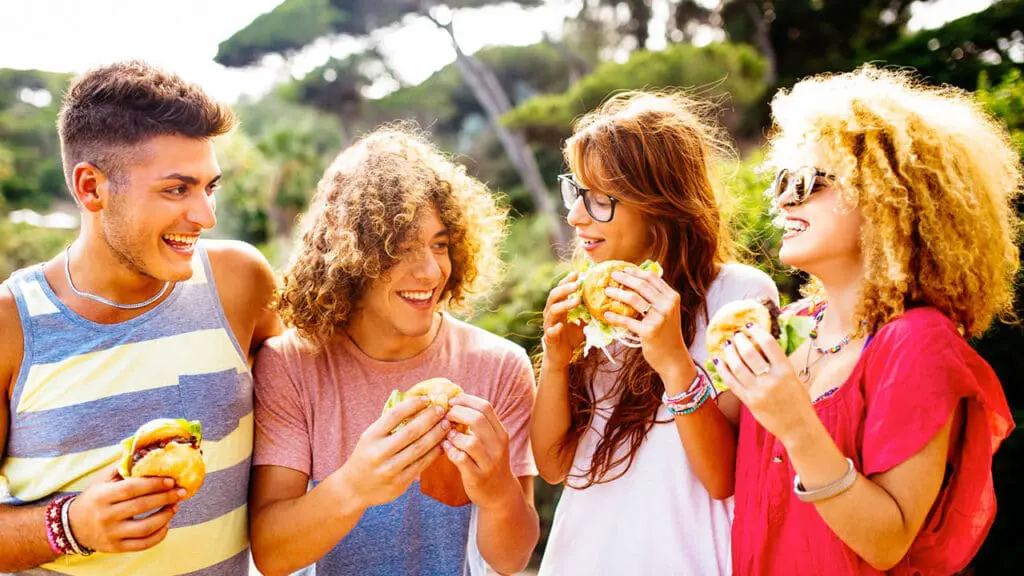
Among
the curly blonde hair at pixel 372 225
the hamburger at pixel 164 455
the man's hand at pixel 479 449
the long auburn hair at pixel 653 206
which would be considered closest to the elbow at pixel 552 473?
the long auburn hair at pixel 653 206

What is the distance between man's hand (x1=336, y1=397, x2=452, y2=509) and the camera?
256 centimetres

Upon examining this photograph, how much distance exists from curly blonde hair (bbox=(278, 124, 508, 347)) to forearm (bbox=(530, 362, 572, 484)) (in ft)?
2.40

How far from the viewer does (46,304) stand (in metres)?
2.66

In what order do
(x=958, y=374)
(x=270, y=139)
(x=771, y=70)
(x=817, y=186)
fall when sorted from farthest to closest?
Answer: (x=270, y=139) < (x=771, y=70) < (x=817, y=186) < (x=958, y=374)

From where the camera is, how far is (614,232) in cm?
298

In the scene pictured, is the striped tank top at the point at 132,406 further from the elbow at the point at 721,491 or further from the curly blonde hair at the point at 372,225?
the elbow at the point at 721,491

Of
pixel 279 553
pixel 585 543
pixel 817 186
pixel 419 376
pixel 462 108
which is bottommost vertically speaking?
pixel 462 108

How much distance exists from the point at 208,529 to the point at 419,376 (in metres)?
0.92

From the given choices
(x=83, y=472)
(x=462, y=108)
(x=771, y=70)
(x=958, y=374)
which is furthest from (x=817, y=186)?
(x=462, y=108)

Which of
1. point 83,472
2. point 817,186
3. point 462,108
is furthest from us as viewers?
point 462,108

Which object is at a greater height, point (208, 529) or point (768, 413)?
point (768, 413)

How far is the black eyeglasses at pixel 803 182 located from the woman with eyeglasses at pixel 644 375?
47 cm

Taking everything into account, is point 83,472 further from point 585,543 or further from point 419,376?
point 585,543

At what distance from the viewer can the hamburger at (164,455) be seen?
7.72 ft
